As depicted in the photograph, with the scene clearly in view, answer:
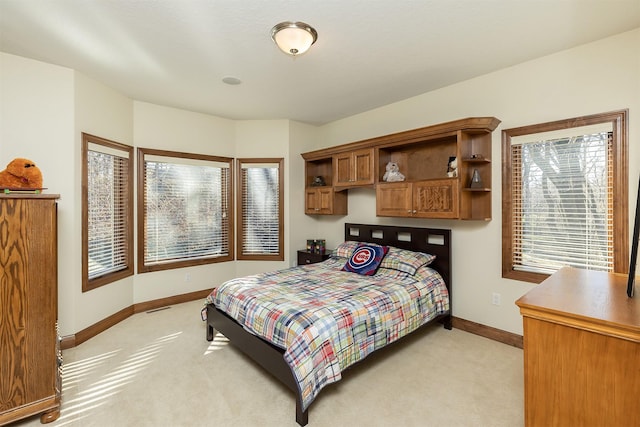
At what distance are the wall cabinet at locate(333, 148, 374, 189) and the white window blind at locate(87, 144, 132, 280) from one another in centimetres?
277

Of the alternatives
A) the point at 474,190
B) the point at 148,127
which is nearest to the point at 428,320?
the point at 474,190

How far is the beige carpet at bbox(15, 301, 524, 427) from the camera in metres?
2.08

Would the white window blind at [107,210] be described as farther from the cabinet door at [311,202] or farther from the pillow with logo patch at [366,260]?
the pillow with logo patch at [366,260]

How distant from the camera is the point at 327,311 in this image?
2.37 meters

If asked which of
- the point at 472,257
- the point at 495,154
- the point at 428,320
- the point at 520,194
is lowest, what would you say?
the point at 428,320

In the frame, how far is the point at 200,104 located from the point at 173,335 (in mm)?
2926

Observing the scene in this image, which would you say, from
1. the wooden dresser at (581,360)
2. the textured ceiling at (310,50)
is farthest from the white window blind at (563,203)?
the wooden dresser at (581,360)

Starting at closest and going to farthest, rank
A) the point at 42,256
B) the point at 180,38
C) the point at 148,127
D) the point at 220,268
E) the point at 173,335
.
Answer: the point at 42,256 < the point at 180,38 < the point at 173,335 < the point at 148,127 < the point at 220,268

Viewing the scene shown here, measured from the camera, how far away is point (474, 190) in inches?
125

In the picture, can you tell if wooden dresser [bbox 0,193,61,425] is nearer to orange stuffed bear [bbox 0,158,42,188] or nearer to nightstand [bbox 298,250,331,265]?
orange stuffed bear [bbox 0,158,42,188]

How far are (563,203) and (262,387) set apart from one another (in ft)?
10.2

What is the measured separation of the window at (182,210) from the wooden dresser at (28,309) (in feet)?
6.91

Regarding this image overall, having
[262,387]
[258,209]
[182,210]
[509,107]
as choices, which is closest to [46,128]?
[182,210]

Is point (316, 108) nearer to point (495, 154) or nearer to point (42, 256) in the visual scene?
point (495, 154)
